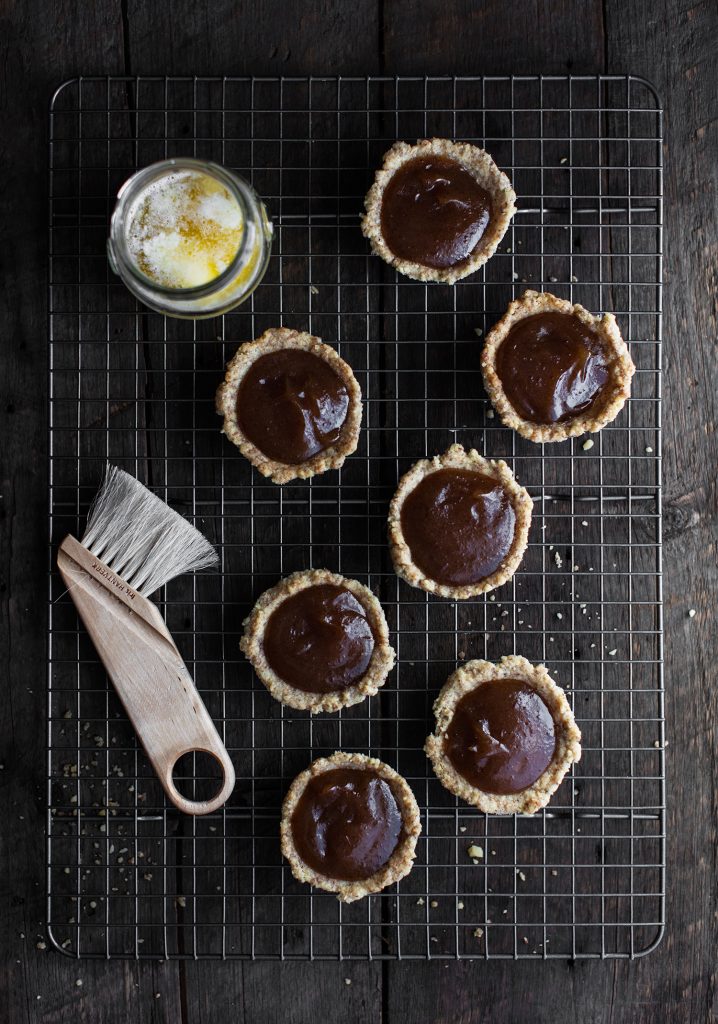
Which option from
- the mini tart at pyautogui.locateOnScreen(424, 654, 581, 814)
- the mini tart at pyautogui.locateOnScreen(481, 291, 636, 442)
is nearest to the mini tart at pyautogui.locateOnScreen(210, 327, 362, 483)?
the mini tart at pyautogui.locateOnScreen(481, 291, 636, 442)

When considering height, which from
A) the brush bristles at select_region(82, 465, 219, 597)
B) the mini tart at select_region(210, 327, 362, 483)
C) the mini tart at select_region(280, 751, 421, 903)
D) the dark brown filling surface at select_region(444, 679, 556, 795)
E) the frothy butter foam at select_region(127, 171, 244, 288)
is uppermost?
the frothy butter foam at select_region(127, 171, 244, 288)

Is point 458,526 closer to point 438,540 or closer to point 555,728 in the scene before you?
point 438,540

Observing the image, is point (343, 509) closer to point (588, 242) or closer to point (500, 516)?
point (500, 516)

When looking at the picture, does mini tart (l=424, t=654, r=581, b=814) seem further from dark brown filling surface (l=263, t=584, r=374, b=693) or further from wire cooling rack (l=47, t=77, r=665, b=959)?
dark brown filling surface (l=263, t=584, r=374, b=693)

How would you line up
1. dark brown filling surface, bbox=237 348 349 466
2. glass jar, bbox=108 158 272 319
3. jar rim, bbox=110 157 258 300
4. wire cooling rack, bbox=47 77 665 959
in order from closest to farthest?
1. jar rim, bbox=110 157 258 300
2. glass jar, bbox=108 158 272 319
3. dark brown filling surface, bbox=237 348 349 466
4. wire cooling rack, bbox=47 77 665 959

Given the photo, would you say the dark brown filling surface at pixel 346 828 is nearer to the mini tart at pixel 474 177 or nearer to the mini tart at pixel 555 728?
the mini tart at pixel 555 728

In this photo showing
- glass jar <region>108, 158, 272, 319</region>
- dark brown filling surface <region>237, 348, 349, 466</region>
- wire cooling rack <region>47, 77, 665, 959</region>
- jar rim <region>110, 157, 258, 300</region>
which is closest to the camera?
jar rim <region>110, 157, 258, 300</region>

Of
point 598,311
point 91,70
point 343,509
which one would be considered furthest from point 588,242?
point 91,70

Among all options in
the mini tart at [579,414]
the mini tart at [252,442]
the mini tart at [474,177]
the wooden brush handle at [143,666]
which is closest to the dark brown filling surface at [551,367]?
the mini tart at [579,414]
